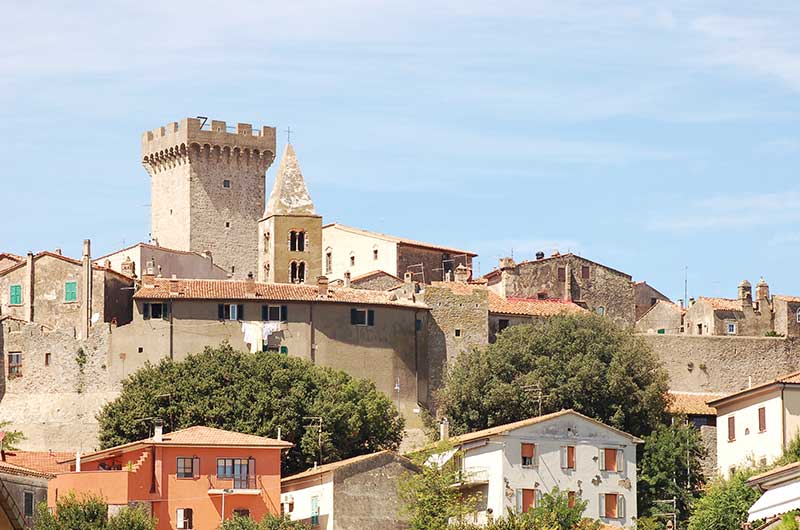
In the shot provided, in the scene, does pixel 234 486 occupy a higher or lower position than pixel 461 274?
lower

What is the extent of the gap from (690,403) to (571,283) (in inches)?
522

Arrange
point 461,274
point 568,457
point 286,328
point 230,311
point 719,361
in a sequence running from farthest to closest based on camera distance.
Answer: point 461,274, point 719,361, point 286,328, point 230,311, point 568,457

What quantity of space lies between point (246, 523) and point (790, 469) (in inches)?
966

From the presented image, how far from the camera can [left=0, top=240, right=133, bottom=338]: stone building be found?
74.5m

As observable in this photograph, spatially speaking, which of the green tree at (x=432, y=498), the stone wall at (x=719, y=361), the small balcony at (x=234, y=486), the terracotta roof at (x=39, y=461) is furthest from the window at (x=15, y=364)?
the stone wall at (x=719, y=361)

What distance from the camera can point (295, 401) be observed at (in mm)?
66250

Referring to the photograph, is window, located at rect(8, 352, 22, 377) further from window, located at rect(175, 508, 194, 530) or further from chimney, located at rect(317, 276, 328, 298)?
window, located at rect(175, 508, 194, 530)

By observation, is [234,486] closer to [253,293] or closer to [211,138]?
[253,293]

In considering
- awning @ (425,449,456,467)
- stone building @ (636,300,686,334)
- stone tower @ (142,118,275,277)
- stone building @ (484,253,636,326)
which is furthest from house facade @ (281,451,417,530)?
stone tower @ (142,118,275,277)

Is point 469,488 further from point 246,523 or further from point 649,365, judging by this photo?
point 649,365

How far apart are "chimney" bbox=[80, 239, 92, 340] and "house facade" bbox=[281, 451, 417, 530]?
62.4 feet

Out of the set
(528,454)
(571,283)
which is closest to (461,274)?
(571,283)

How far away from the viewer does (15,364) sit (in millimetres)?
74000

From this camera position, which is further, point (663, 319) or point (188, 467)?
point (663, 319)
